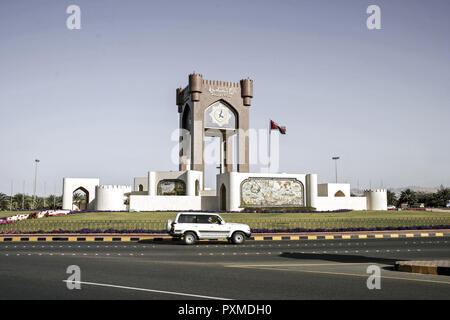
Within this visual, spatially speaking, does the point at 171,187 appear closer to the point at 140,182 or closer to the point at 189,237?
the point at 140,182

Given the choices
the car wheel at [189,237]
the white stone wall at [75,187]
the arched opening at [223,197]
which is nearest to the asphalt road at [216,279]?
the car wheel at [189,237]

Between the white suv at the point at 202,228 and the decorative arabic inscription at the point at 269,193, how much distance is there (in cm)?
2949

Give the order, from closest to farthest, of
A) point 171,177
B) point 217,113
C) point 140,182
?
point 171,177
point 217,113
point 140,182

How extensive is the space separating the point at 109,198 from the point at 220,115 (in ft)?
65.3

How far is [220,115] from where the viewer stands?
6122 centimetres

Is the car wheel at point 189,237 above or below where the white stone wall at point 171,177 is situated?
below

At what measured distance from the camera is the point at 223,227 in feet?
69.4

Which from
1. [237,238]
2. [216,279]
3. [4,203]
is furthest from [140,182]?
[216,279]

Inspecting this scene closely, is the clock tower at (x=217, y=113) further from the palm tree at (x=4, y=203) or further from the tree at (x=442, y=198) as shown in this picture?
the tree at (x=442, y=198)

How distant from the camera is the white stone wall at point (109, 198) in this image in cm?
5581

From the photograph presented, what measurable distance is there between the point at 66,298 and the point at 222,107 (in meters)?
55.1
